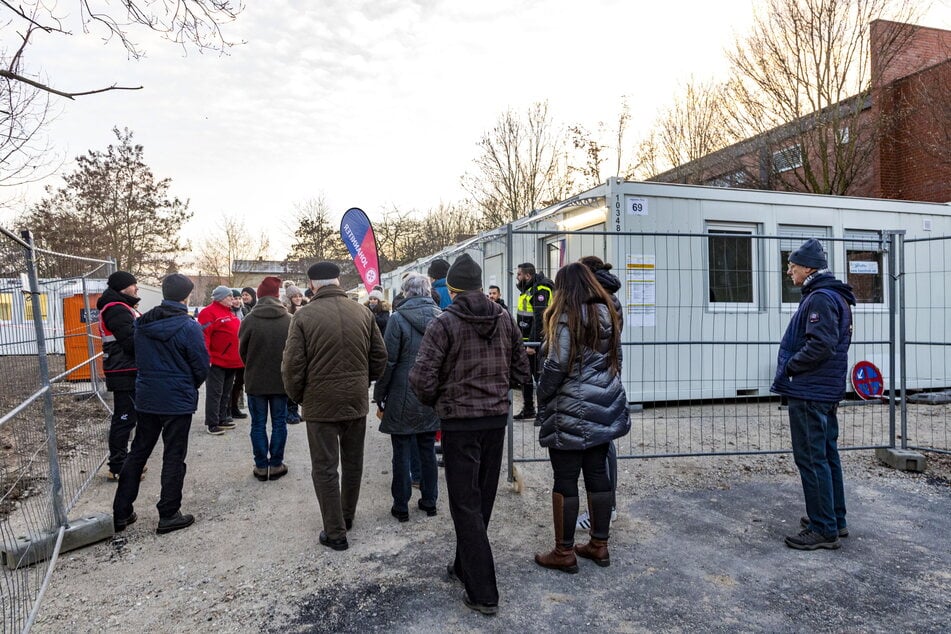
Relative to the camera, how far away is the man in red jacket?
7.00 meters

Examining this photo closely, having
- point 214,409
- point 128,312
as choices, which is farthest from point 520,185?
point 128,312

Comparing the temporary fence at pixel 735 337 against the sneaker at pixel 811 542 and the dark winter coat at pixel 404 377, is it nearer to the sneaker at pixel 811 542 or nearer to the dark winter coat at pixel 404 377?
the dark winter coat at pixel 404 377

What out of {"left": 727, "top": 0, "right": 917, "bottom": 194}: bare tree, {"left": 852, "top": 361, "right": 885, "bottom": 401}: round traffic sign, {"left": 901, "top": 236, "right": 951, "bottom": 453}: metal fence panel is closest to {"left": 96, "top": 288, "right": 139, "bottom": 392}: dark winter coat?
{"left": 852, "top": 361, "right": 885, "bottom": 401}: round traffic sign

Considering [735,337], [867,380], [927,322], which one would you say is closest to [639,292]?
[735,337]

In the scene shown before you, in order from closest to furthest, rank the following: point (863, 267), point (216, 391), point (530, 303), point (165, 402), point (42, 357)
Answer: point (42, 357) < point (165, 402) < point (530, 303) < point (216, 391) < point (863, 267)

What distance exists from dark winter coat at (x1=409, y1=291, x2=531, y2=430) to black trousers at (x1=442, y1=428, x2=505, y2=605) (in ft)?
0.35

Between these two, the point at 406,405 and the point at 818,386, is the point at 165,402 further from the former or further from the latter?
the point at 818,386

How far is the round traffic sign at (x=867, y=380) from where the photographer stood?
784 centimetres

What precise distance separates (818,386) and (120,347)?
17.3 ft

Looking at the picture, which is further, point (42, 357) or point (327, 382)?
point (327, 382)

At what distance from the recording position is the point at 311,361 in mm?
3857

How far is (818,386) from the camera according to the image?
12.0 feet

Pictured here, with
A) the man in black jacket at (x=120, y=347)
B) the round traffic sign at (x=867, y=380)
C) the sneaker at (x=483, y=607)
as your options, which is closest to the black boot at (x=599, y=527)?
the sneaker at (x=483, y=607)

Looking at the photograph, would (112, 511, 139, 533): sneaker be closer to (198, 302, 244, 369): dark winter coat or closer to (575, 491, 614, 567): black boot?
(198, 302, 244, 369): dark winter coat
